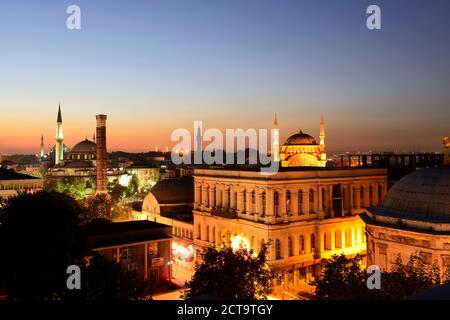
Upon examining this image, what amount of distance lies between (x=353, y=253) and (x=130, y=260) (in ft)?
80.9

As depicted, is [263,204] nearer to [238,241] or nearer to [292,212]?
[292,212]

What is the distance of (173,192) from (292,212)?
2820 cm

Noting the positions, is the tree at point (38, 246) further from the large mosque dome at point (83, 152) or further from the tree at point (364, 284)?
the large mosque dome at point (83, 152)

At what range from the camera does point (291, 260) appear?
4259 cm

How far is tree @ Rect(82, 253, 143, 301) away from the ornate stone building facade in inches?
755

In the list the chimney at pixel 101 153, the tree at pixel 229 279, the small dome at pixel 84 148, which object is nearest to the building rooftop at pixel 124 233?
the tree at pixel 229 279

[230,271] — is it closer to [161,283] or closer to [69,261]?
[69,261]

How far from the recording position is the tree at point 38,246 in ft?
80.9

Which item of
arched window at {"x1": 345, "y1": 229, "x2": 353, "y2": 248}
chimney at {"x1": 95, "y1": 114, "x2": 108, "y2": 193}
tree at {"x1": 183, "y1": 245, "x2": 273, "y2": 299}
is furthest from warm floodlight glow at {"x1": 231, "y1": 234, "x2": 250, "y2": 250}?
chimney at {"x1": 95, "y1": 114, "x2": 108, "y2": 193}

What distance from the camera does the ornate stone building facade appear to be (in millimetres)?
42094

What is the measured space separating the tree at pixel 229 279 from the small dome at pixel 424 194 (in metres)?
12.5

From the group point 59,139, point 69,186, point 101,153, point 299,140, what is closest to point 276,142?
point 299,140

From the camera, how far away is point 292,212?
42969 millimetres
